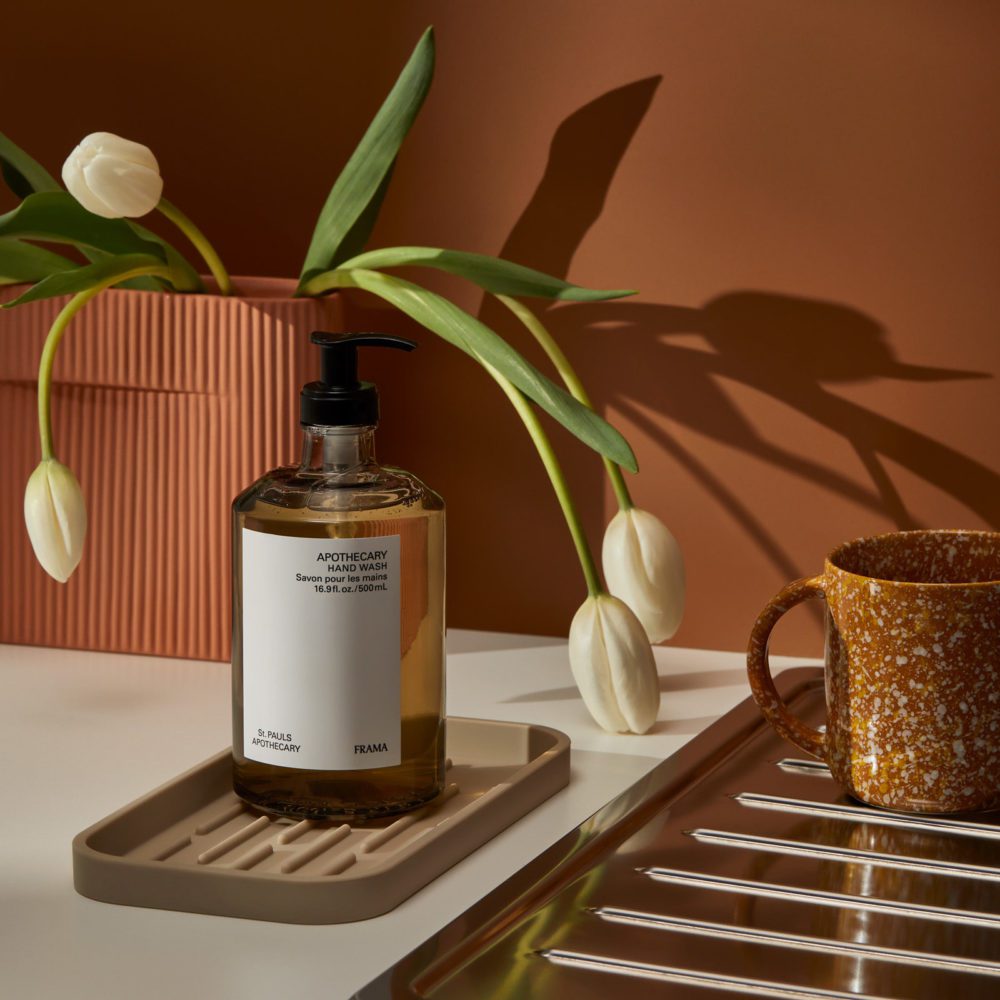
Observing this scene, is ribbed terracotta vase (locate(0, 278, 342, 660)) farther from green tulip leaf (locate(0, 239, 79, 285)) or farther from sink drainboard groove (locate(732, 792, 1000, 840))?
sink drainboard groove (locate(732, 792, 1000, 840))

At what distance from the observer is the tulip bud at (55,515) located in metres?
0.78

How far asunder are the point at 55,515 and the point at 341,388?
0.73ft

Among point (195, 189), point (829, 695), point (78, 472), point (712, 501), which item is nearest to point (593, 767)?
point (829, 695)

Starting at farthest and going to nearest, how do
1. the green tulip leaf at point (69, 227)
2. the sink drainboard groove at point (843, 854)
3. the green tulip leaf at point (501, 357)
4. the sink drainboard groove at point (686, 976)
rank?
the green tulip leaf at point (69, 227) → the green tulip leaf at point (501, 357) → the sink drainboard groove at point (843, 854) → the sink drainboard groove at point (686, 976)

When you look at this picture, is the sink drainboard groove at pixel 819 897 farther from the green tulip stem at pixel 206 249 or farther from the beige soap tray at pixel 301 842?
the green tulip stem at pixel 206 249

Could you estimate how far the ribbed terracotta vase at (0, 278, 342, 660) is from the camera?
86 cm

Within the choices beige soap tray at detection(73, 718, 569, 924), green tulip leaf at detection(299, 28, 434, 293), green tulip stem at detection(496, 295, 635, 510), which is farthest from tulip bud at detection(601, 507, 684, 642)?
green tulip leaf at detection(299, 28, 434, 293)

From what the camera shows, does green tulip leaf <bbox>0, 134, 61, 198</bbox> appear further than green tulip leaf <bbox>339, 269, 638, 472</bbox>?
Yes

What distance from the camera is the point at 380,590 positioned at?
24.5 inches

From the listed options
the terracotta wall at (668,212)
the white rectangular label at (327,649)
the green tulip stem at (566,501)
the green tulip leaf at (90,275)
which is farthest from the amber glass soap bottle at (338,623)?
the terracotta wall at (668,212)

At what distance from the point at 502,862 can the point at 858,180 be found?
45cm

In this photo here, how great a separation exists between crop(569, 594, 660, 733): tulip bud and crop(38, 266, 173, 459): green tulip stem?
0.89 ft

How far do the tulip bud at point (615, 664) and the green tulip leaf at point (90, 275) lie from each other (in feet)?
0.98

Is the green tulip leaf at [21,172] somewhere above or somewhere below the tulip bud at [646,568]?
above
